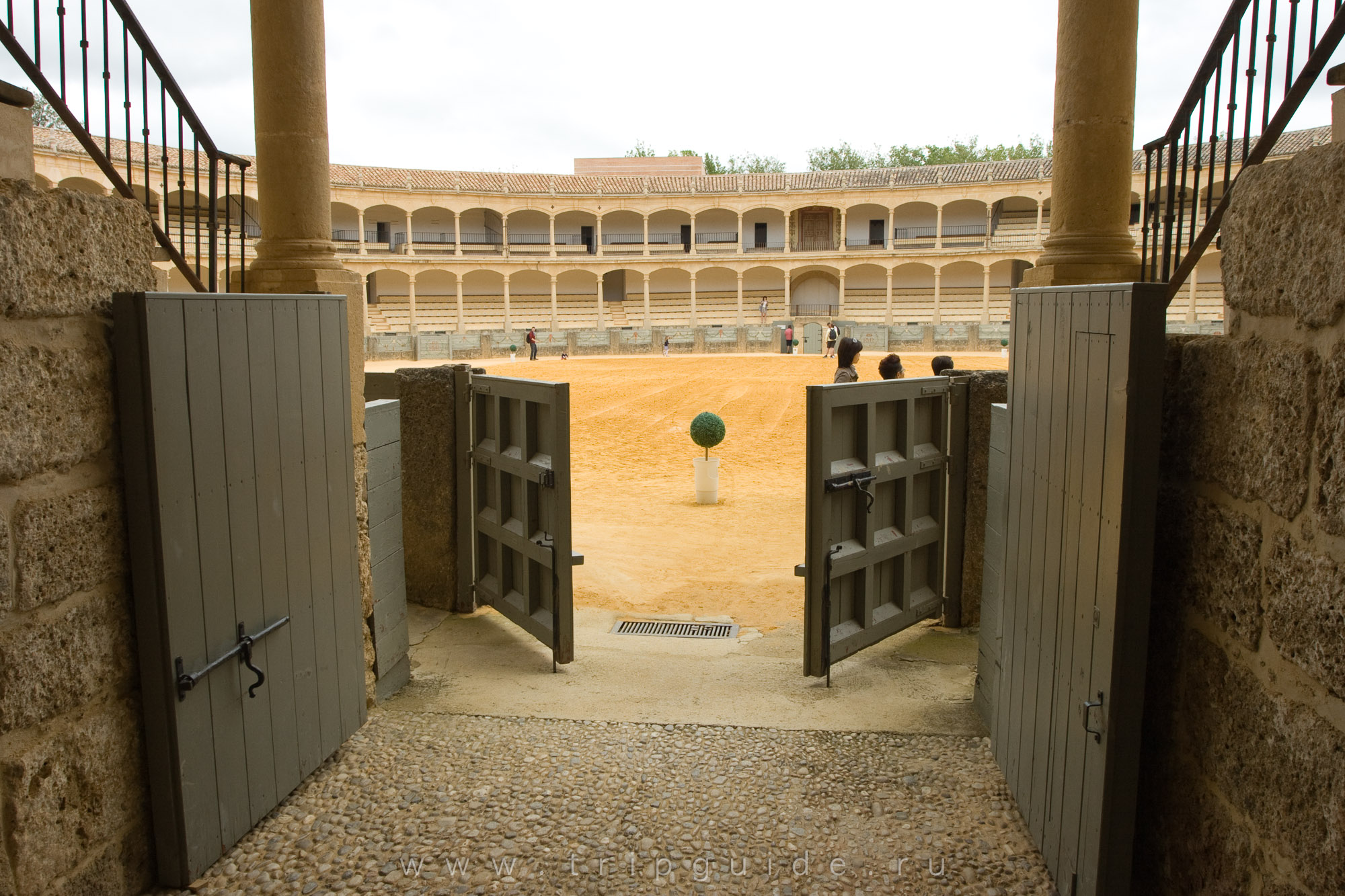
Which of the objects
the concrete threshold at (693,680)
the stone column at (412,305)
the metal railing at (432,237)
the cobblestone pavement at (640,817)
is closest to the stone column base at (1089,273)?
the concrete threshold at (693,680)

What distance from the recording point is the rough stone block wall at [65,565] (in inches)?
89.3

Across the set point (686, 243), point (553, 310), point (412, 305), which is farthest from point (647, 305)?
point (412, 305)

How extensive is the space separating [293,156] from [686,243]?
43826mm

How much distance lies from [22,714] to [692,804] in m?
1.96

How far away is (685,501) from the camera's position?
33.8 feet

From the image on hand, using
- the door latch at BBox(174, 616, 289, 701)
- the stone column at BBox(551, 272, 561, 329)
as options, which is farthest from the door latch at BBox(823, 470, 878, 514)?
the stone column at BBox(551, 272, 561, 329)

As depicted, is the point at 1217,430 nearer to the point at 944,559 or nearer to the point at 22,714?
the point at 22,714

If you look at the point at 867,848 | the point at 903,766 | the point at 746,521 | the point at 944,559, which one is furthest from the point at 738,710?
the point at 746,521

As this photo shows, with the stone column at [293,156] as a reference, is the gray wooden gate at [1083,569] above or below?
below

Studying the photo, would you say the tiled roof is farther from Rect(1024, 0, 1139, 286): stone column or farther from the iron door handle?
the iron door handle

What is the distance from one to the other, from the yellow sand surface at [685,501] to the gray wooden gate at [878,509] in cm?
117

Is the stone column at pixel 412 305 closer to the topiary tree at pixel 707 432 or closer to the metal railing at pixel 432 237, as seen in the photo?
the metal railing at pixel 432 237

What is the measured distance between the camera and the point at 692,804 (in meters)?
3.32

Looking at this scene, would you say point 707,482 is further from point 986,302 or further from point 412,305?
point 986,302
